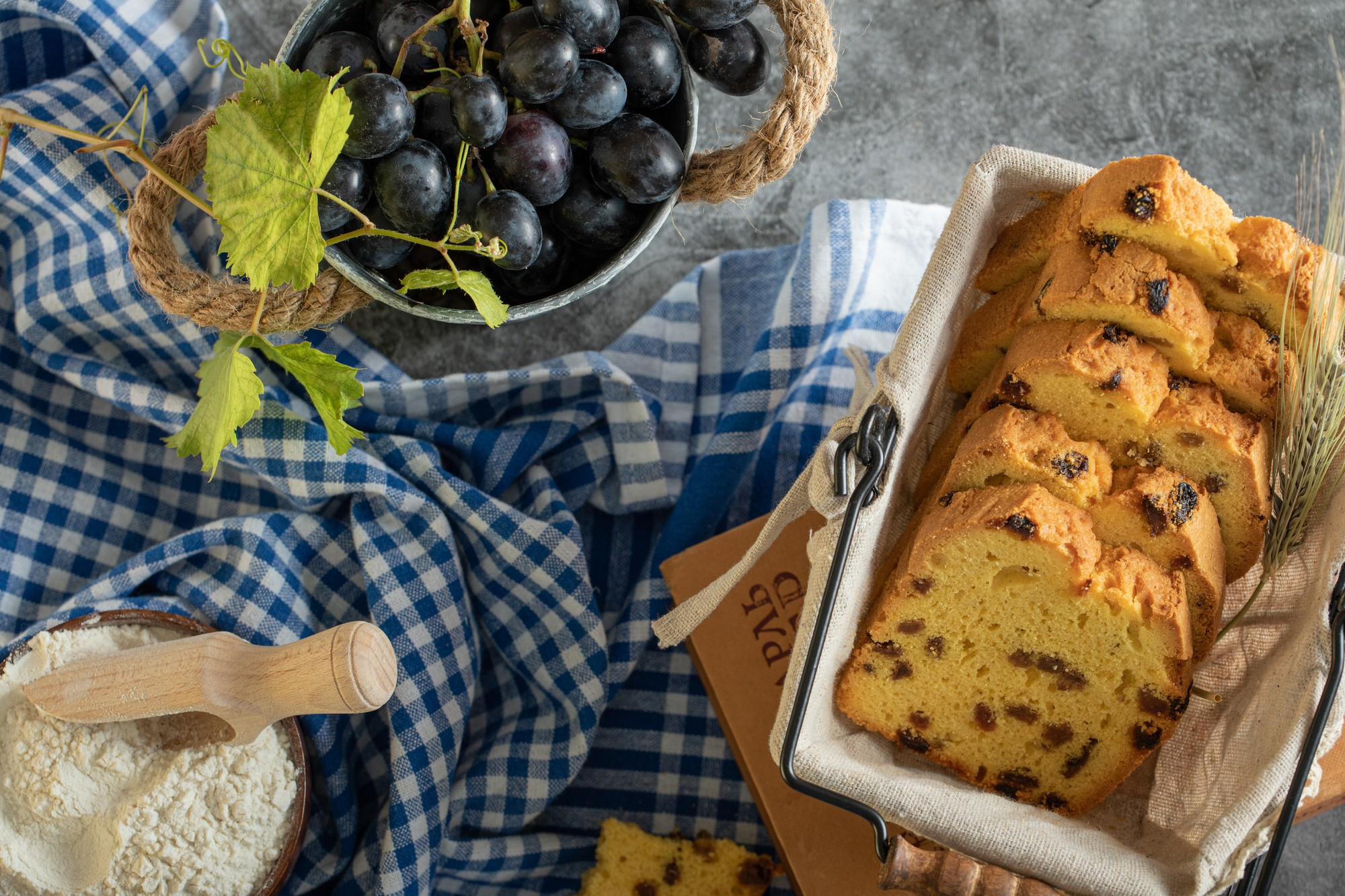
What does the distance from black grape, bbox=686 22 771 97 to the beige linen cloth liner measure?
0.32 metres

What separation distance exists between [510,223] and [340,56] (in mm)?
302

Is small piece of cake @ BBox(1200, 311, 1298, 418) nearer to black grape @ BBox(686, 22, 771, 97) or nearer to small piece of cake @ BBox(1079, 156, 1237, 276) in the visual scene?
small piece of cake @ BBox(1079, 156, 1237, 276)

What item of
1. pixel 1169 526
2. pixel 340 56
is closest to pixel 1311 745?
pixel 1169 526

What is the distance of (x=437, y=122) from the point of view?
1.21 meters

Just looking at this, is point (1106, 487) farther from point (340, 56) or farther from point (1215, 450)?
point (340, 56)

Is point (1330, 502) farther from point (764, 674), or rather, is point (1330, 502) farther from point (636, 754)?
point (636, 754)

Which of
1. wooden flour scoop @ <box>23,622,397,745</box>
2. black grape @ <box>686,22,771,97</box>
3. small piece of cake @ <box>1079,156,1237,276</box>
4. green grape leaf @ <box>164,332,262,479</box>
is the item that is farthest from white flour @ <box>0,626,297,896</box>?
small piece of cake @ <box>1079,156,1237,276</box>

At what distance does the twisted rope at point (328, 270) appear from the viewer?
1.28 meters

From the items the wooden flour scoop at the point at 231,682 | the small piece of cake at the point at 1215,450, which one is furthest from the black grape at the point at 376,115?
the small piece of cake at the point at 1215,450

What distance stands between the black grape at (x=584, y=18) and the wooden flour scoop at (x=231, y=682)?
809 mm

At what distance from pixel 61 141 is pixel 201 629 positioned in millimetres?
851

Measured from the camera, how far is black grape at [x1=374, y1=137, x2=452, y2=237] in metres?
1.18

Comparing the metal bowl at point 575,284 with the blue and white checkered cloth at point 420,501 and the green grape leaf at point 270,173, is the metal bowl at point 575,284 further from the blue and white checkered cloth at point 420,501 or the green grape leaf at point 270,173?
the blue and white checkered cloth at point 420,501

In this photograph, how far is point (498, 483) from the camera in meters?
1.83
